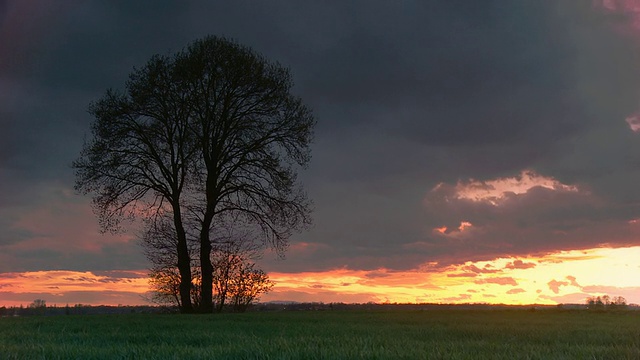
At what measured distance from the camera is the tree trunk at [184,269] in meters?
28.8

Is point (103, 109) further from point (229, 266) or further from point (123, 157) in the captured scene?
point (229, 266)

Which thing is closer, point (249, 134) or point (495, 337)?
point (495, 337)

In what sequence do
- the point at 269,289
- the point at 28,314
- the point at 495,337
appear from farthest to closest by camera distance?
the point at 269,289 < the point at 28,314 < the point at 495,337

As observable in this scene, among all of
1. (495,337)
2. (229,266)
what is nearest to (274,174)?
(229,266)

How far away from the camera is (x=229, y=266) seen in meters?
29.1

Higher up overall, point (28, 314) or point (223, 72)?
point (223, 72)

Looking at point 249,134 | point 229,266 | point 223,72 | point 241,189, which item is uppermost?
point 223,72

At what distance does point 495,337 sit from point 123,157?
23.5m

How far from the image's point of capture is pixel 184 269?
29.1m

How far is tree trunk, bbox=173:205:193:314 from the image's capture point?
28844 mm

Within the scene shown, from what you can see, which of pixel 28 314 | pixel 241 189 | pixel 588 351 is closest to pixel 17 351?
pixel 588 351

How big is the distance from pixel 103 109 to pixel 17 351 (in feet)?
76.7

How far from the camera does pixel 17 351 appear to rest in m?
8.54

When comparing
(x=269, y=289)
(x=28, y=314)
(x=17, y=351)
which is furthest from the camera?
(x=269, y=289)
